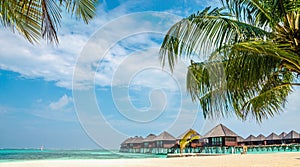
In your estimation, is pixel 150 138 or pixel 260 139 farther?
pixel 150 138

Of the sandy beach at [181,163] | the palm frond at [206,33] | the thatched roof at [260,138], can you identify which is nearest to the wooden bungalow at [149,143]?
the thatched roof at [260,138]

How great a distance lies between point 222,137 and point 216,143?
3.20 ft

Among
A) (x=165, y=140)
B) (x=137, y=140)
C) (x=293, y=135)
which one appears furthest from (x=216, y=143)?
(x=137, y=140)

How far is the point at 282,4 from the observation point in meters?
3.97

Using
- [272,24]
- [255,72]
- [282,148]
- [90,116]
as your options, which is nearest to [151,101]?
[90,116]

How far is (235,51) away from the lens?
13.4 feet

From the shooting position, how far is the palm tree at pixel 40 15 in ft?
11.9

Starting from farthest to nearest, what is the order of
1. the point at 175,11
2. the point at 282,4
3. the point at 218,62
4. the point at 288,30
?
the point at 175,11 → the point at 218,62 → the point at 288,30 → the point at 282,4

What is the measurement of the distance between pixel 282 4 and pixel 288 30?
44 centimetres

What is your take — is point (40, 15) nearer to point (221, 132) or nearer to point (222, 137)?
point (221, 132)

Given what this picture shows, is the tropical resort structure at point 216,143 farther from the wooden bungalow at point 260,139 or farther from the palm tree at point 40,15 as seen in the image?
the palm tree at point 40,15

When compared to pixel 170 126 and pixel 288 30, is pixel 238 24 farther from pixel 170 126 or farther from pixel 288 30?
pixel 170 126

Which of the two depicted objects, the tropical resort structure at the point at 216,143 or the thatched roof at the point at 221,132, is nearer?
the thatched roof at the point at 221,132

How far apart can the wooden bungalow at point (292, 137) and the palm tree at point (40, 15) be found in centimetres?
3074
